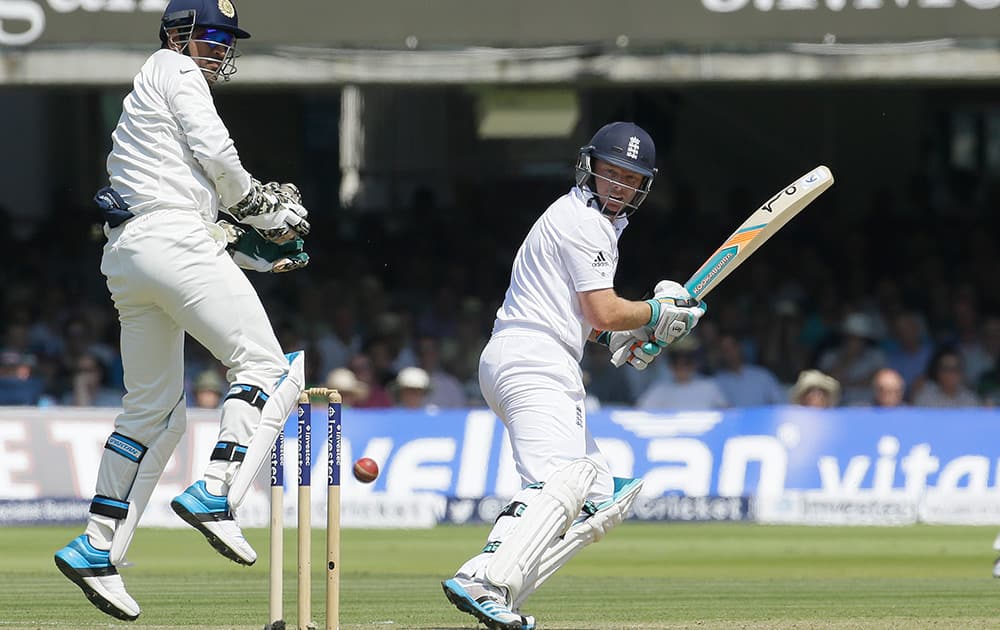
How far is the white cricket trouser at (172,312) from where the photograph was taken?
5.33 metres

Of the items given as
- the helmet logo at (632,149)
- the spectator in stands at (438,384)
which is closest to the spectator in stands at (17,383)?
the spectator in stands at (438,384)

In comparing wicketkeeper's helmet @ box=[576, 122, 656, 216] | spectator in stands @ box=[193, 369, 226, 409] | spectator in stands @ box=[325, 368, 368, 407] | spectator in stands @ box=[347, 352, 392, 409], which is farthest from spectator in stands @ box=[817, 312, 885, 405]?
wicketkeeper's helmet @ box=[576, 122, 656, 216]

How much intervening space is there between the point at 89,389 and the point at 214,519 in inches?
303

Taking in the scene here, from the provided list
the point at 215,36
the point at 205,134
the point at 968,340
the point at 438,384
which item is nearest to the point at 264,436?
the point at 205,134

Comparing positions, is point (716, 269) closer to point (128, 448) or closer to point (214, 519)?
point (214, 519)

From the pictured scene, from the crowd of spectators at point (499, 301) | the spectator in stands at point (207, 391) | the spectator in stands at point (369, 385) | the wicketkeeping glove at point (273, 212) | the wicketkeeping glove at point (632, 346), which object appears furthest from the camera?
the crowd of spectators at point (499, 301)

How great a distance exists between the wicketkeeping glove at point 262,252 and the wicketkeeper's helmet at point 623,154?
103 centimetres

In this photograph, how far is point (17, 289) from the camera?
14.4 metres

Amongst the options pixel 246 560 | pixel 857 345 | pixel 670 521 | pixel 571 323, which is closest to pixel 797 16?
pixel 857 345

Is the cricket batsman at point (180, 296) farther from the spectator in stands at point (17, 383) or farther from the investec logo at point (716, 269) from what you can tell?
the spectator in stands at point (17, 383)

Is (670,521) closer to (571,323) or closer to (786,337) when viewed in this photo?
(786,337)

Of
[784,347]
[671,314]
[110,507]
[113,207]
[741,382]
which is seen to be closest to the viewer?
[113,207]

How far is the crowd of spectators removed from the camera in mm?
12703

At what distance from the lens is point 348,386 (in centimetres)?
1223
